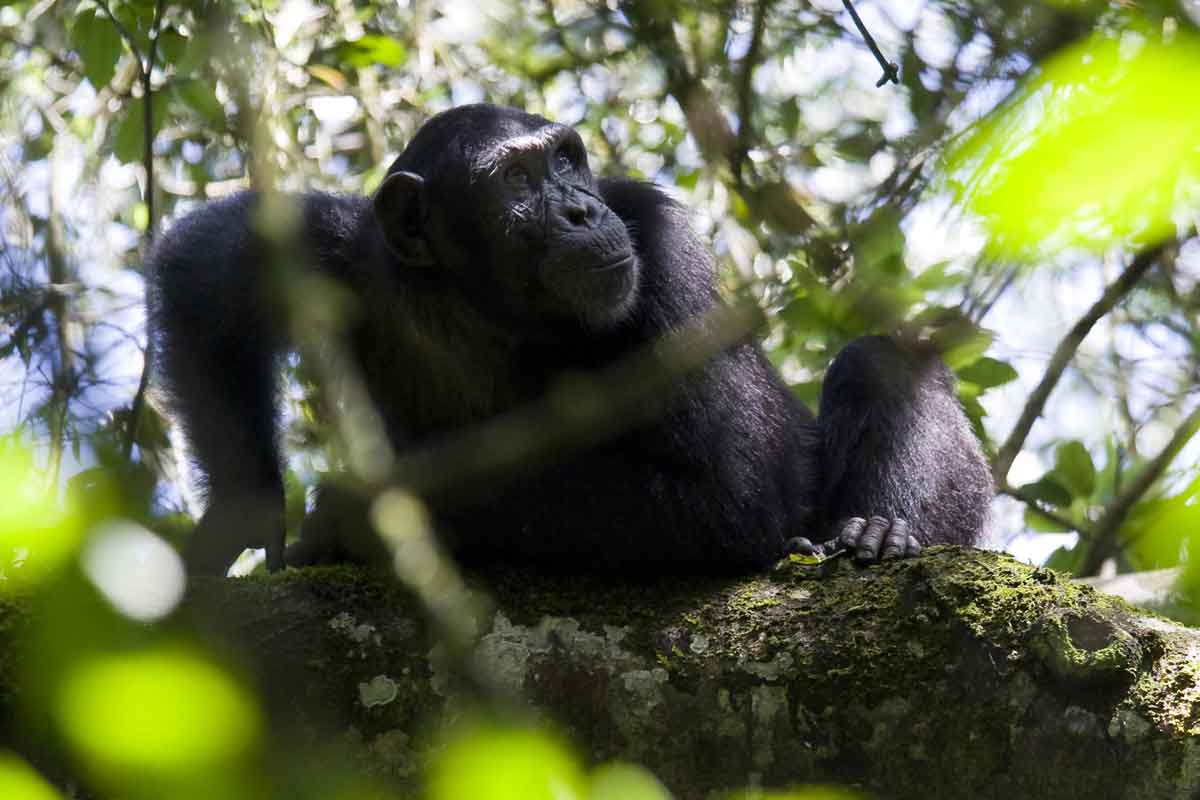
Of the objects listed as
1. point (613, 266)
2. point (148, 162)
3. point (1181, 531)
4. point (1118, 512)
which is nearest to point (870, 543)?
point (613, 266)

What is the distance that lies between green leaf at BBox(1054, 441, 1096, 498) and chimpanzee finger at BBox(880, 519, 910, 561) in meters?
2.11

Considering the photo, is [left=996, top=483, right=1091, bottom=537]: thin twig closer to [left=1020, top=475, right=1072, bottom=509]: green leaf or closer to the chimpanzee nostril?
[left=1020, top=475, right=1072, bottom=509]: green leaf

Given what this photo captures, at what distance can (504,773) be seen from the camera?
1650mm

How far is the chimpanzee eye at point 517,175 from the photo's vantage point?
238 inches

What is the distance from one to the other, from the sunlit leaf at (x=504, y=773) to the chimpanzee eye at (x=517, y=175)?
456 cm

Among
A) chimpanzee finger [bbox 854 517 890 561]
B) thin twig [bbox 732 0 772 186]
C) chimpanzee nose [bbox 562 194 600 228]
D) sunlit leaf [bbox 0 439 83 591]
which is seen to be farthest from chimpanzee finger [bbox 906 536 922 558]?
sunlit leaf [bbox 0 439 83 591]

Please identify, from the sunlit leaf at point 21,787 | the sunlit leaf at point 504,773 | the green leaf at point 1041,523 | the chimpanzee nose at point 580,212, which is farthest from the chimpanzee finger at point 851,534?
the sunlit leaf at point 21,787

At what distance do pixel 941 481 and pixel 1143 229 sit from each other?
4.81 metres

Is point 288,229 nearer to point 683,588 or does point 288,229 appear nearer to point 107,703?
point 683,588

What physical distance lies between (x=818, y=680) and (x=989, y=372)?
2.90 metres

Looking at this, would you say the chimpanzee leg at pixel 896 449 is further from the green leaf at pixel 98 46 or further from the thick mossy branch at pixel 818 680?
the green leaf at pixel 98 46

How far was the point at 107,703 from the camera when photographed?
1996 mm

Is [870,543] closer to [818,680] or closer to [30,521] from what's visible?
[818,680]

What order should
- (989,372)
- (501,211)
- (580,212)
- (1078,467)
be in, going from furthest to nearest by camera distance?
(1078,467) → (989,372) → (501,211) → (580,212)
